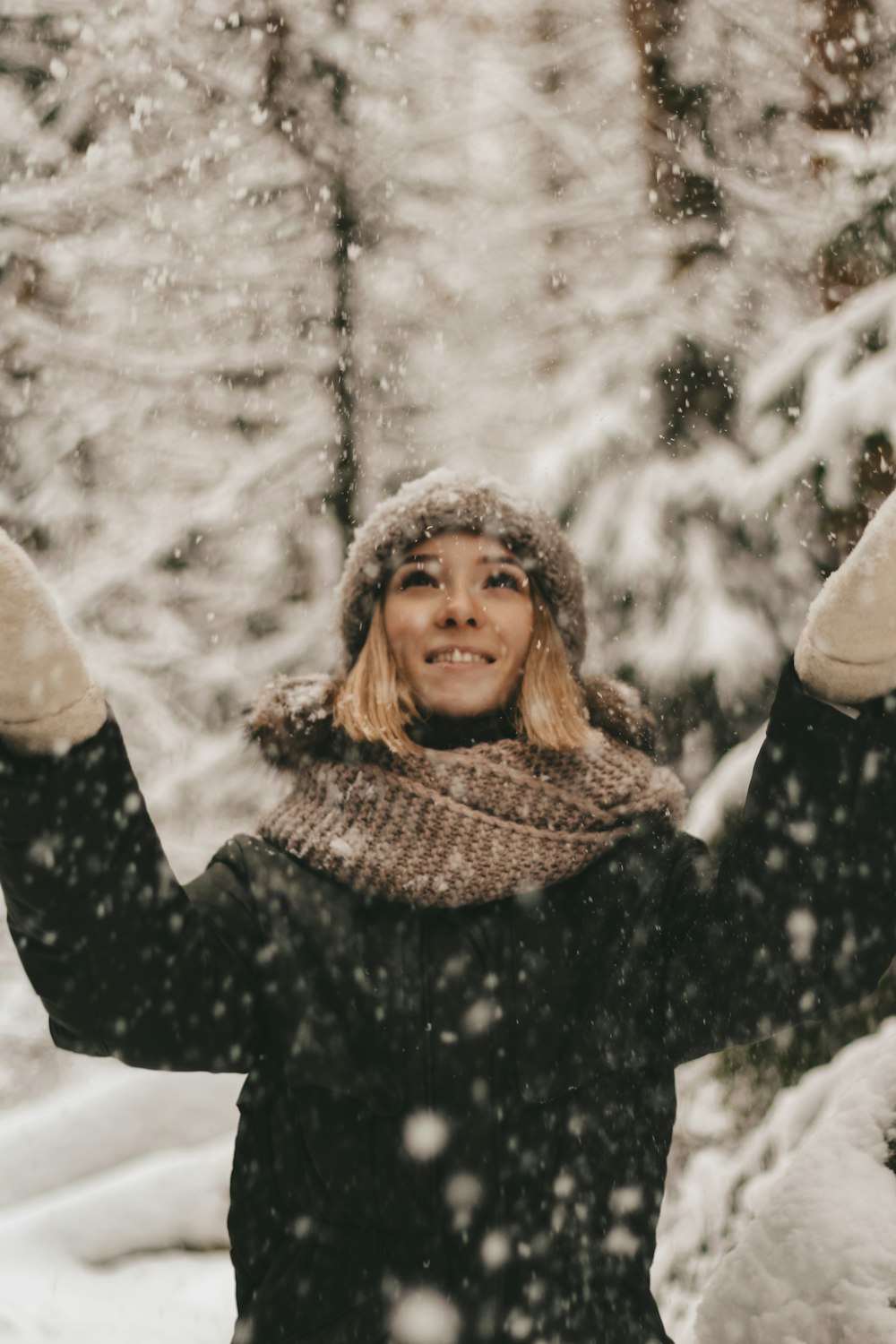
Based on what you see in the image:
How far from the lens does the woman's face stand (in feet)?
6.23

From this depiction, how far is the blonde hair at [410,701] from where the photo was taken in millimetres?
1877

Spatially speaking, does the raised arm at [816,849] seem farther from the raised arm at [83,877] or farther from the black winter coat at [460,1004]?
the raised arm at [83,877]

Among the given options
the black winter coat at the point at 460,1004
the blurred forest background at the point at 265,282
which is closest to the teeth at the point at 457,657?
the black winter coat at the point at 460,1004

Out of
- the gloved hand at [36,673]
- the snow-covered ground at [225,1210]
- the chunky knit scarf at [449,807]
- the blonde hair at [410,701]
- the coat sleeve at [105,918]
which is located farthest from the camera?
the blonde hair at [410,701]

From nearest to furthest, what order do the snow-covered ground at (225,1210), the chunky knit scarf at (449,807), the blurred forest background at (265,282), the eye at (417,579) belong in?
the snow-covered ground at (225,1210)
the chunky knit scarf at (449,807)
the eye at (417,579)
the blurred forest background at (265,282)

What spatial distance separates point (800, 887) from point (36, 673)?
1.01 metres

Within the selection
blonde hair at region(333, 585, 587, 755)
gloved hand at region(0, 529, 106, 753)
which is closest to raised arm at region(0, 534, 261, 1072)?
gloved hand at region(0, 529, 106, 753)

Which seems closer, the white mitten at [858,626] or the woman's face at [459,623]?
the white mitten at [858,626]

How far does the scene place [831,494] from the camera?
2896mm

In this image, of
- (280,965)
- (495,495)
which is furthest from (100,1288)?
(495,495)

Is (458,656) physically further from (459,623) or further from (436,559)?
(436,559)

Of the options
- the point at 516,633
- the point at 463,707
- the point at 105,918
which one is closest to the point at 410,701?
the point at 463,707

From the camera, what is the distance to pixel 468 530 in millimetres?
2043

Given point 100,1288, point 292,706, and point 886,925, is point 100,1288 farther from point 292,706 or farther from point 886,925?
point 886,925
